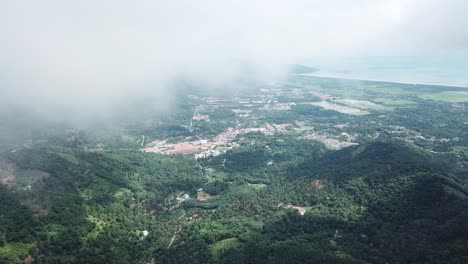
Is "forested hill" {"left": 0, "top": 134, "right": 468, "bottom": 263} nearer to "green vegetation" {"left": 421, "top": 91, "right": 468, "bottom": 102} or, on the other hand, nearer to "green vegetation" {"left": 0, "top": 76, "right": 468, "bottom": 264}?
"green vegetation" {"left": 0, "top": 76, "right": 468, "bottom": 264}

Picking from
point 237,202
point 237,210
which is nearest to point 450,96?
point 237,202

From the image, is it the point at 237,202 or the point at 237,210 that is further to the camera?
the point at 237,202

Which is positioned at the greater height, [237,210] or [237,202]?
[237,202]

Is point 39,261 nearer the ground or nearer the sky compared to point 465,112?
nearer the ground

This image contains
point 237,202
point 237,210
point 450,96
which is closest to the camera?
point 237,210

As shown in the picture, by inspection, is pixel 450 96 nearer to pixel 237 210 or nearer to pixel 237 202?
pixel 237 202

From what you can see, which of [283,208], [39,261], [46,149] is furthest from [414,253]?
[46,149]

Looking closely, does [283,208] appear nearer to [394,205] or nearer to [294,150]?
[394,205]

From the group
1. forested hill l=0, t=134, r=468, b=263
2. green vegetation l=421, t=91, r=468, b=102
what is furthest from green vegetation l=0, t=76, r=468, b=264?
green vegetation l=421, t=91, r=468, b=102

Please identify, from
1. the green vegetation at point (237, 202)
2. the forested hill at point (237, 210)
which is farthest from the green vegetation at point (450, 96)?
the forested hill at point (237, 210)

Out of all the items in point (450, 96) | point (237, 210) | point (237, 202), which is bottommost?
point (237, 210)

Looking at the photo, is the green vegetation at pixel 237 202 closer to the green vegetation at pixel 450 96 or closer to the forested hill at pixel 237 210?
the forested hill at pixel 237 210
